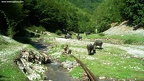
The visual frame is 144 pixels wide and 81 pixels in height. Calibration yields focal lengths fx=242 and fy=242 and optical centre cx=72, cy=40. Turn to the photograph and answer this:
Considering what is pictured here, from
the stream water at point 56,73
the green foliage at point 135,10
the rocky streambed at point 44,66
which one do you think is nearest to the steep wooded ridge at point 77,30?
the green foliage at point 135,10

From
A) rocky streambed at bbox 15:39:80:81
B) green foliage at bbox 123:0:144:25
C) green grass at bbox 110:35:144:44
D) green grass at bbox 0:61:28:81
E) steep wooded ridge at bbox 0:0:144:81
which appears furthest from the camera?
green foliage at bbox 123:0:144:25

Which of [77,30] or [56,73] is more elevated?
[56,73]

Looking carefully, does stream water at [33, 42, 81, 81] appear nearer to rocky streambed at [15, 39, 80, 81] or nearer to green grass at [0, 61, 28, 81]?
rocky streambed at [15, 39, 80, 81]

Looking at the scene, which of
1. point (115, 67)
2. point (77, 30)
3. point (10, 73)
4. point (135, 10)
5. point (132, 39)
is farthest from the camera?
point (77, 30)

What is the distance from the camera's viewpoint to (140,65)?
34.4 m

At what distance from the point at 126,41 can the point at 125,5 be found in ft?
63.3

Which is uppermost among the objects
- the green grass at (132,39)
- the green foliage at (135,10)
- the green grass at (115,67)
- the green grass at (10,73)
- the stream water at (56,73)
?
the green foliage at (135,10)

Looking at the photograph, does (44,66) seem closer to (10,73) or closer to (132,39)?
(10,73)

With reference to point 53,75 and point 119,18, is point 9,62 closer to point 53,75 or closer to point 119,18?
point 53,75

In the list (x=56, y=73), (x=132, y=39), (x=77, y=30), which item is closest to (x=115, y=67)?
(x=56, y=73)

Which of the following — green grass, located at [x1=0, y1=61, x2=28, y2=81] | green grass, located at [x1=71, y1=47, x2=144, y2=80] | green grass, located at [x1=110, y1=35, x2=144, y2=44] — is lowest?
green grass, located at [x1=110, y1=35, x2=144, y2=44]

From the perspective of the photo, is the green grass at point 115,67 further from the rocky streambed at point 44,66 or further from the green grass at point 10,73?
the green grass at point 10,73

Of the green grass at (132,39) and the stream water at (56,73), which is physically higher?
the stream water at (56,73)

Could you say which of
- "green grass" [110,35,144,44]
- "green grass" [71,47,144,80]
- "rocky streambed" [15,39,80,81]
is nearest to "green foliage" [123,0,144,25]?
"green grass" [110,35,144,44]
